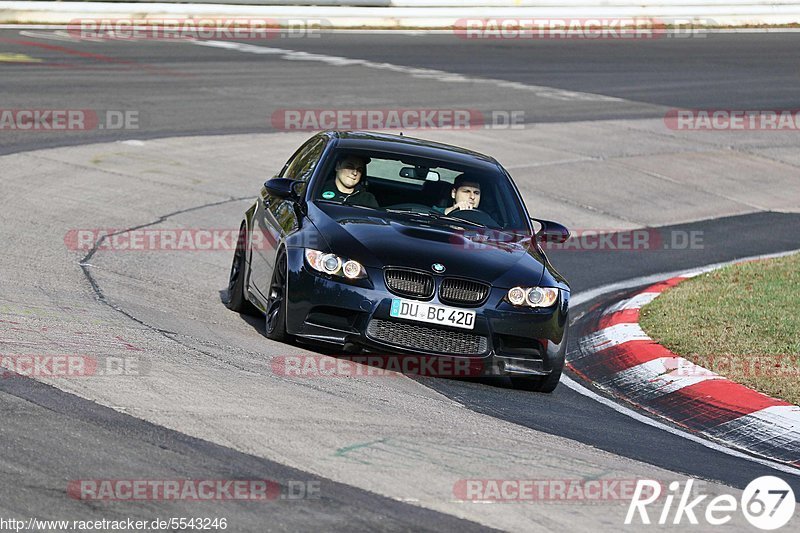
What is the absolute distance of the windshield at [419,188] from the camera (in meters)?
9.74

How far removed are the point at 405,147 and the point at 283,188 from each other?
108 cm

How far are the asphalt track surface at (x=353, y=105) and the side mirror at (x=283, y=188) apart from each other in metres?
1.96

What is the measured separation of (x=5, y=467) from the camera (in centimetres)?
552

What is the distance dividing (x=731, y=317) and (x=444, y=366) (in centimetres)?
335

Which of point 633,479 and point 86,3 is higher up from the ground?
point 86,3

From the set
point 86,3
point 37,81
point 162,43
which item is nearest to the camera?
point 37,81

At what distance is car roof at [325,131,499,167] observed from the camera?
1015cm

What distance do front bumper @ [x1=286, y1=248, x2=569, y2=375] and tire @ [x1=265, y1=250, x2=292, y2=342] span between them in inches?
4.9

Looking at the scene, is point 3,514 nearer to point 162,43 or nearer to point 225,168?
point 225,168

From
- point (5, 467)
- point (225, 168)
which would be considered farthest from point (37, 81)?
point (5, 467)

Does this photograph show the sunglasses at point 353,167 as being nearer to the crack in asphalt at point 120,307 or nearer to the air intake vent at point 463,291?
the air intake vent at point 463,291

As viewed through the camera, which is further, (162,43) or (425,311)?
(162,43)

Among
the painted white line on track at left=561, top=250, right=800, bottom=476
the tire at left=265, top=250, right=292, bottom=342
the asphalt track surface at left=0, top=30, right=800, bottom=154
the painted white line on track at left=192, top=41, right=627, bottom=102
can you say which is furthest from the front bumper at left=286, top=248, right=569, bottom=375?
the painted white line on track at left=192, top=41, right=627, bottom=102

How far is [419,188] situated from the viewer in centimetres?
998
